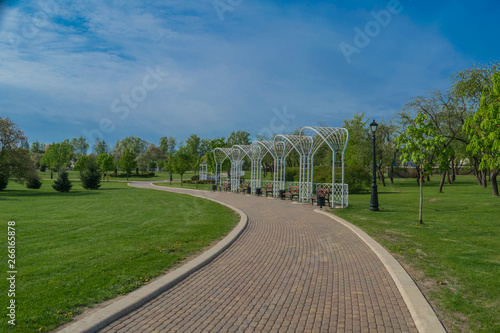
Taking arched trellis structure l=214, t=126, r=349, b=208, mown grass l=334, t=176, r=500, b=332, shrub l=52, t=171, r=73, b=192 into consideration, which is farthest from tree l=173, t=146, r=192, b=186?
mown grass l=334, t=176, r=500, b=332

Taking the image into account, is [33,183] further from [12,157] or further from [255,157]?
[255,157]

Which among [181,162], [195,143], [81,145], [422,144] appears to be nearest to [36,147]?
[81,145]

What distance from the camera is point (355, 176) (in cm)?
2652

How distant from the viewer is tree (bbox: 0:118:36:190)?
2720 cm

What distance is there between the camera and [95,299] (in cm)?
433

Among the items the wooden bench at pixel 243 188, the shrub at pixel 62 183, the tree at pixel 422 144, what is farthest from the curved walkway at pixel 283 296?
the shrub at pixel 62 183

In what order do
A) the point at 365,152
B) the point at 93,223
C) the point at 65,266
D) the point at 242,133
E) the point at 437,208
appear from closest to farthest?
the point at 65,266
the point at 93,223
the point at 437,208
the point at 365,152
the point at 242,133

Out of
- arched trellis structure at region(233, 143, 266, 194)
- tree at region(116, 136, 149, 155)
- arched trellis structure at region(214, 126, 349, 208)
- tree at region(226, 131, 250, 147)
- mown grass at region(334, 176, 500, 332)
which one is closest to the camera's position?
mown grass at region(334, 176, 500, 332)

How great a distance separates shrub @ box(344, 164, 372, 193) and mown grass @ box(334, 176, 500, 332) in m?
12.5

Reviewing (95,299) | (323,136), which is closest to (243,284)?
(95,299)

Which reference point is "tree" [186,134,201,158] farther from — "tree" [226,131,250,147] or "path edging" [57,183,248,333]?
"path edging" [57,183,248,333]

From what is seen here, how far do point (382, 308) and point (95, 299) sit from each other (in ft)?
13.1

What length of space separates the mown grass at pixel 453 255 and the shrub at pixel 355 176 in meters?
12.5

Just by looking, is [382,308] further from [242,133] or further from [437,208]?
[242,133]
